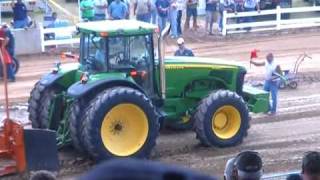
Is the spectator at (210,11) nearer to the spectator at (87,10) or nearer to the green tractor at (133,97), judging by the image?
the spectator at (87,10)

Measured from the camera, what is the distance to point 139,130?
11055mm

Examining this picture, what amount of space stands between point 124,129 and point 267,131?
341cm

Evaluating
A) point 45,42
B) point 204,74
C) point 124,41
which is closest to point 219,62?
point 204,74

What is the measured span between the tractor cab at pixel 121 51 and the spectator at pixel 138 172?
9509 mm

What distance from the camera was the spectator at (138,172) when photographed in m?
1.58

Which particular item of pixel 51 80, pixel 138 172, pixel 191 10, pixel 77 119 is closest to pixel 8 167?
pixel 77 119

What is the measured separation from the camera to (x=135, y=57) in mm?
11367

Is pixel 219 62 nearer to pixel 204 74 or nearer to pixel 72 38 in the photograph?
pixel 204 74

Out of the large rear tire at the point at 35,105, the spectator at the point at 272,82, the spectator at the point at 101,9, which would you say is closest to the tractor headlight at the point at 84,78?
the large rear tire at the point at 35,105

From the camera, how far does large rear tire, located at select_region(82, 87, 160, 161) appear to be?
34.1ft

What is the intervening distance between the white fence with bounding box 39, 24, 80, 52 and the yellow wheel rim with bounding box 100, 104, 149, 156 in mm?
11704

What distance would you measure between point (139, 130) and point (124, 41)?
4.28 feet

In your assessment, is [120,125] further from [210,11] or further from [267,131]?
[210,11]

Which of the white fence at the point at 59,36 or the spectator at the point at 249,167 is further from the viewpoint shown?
the white fence at the point at 59,36
